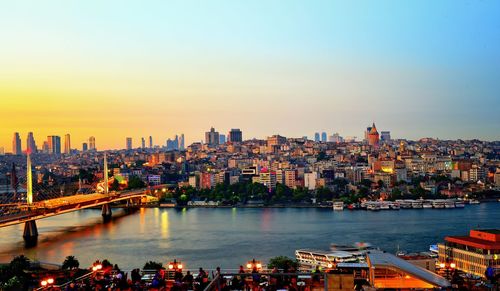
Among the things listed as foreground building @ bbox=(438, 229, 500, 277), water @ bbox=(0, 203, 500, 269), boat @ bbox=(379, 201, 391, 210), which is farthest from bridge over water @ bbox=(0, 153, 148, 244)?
boat @ bbox=(379, 201, 391, 210)

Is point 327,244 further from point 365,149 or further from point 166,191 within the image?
point 365,149

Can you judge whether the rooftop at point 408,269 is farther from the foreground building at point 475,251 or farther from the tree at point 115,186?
the tree at point 115,186

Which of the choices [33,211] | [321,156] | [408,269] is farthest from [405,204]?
[408,269]

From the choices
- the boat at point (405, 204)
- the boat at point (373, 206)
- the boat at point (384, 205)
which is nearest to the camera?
the boat at point (373, 206)

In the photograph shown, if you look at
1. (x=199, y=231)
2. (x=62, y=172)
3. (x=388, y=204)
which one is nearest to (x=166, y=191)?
(x=388, y=204)

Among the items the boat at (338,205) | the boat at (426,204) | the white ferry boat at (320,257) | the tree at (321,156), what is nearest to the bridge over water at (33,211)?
the white ferry boat at (320,257)

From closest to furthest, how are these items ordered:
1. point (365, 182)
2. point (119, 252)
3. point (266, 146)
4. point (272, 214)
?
point (119, 252) → point (272, 214) → point (365, 182) → point (266, 146)
